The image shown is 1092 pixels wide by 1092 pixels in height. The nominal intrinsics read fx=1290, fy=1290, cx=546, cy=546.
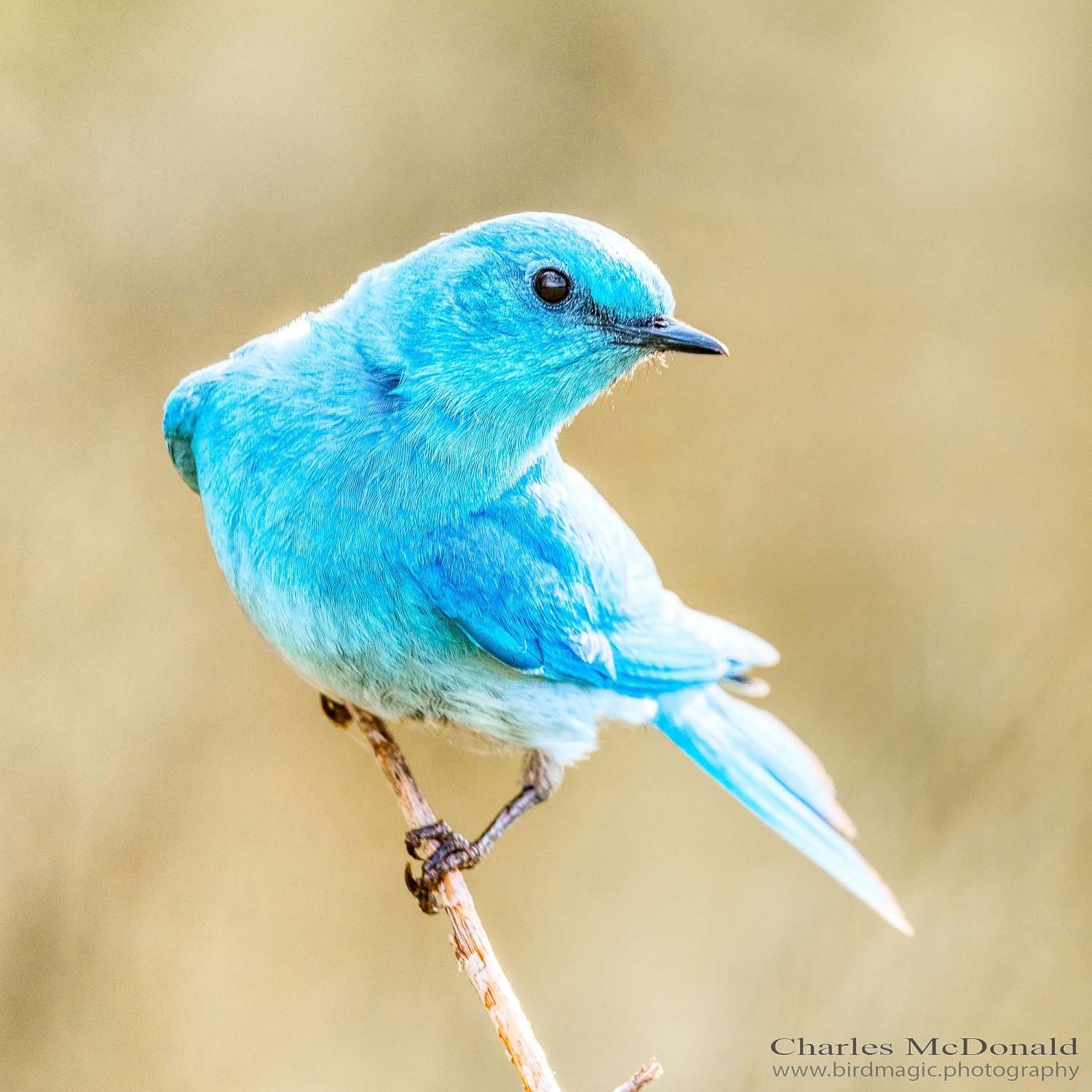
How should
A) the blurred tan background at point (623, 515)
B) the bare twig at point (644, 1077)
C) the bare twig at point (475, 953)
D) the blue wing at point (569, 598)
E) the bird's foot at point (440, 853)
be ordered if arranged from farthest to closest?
the blurred tan background at point (623, 515)
the bird's foot at point (440, 853)
the blue wing at point (569, 598)
the bare twig at point (475, 953)
the bare twig at point (644, 1077)

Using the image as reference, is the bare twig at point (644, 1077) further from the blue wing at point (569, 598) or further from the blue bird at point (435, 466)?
the blue wing at point (569, 598)

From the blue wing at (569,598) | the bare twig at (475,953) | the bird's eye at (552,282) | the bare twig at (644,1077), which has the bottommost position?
the bare twig at (644,1077)

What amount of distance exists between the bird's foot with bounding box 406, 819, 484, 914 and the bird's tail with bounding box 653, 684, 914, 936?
2.45 ft

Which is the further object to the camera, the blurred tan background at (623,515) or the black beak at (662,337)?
the blurred tan background at (623,515)

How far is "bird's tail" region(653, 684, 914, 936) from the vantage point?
3.84 meters

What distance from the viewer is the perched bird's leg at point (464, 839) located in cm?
326

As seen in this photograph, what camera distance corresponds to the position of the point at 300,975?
5211 mm

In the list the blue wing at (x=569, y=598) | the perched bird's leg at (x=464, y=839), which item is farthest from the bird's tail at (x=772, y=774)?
the perched bird's leg at (x=464, y=839)

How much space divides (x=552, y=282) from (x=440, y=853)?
1.47 m

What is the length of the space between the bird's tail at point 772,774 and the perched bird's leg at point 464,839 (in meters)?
0.38

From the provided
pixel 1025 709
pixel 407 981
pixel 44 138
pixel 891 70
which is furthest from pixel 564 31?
pixel 407 981

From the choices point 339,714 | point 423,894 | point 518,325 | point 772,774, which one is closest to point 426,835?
point 423,894

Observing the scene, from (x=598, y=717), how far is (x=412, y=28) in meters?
3.19

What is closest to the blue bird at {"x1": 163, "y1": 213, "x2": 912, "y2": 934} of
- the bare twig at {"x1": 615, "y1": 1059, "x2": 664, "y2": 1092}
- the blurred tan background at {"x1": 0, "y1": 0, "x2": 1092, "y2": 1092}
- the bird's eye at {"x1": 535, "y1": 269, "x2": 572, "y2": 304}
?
the bird's eye at {"x1": 535, "y1": 269, "x2": 572, "y2": 304}
